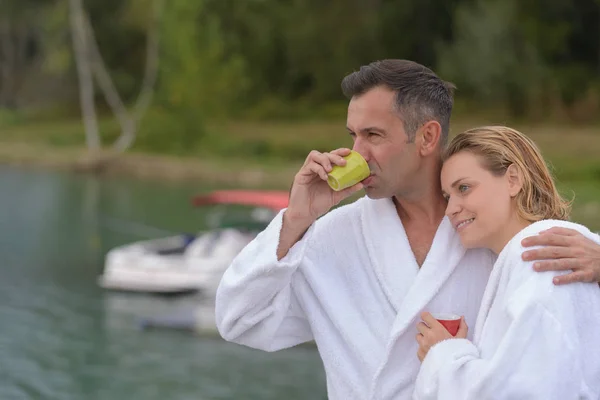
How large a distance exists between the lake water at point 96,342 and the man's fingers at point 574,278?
267 inches

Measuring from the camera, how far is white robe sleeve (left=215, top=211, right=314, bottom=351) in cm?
231

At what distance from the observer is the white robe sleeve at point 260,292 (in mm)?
2312

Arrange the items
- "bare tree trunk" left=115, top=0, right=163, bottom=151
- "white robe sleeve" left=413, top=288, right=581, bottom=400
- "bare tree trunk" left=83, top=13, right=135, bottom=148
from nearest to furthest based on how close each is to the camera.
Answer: "white robe sleeve" left=413, top=288, right=581, bottom=400
"bare tree trunk" left=115, top=0, right=163, bottom=151
"bare tree trunk" left=83, top=13, right=135, bottom=148

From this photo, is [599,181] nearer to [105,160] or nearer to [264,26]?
[105,160]

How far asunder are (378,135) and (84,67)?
3448 centimetres

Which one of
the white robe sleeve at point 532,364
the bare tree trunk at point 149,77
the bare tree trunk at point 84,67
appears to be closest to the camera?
the white robe sleeve at point 532,364

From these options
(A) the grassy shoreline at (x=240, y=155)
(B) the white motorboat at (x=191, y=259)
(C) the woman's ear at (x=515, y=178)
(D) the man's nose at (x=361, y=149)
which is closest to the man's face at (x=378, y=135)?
(D) the man's nose at (x=361, y=149)

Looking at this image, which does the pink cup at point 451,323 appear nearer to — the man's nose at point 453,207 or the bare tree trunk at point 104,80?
the man's nose at point 453,207

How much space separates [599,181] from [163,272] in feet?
45.3

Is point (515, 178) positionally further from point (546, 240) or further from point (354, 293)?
point (354, 293)

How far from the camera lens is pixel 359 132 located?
239cm

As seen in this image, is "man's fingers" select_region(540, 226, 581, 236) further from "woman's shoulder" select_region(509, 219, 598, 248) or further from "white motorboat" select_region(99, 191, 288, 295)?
"white motorboat" select_region(99, 191, 288, 295)

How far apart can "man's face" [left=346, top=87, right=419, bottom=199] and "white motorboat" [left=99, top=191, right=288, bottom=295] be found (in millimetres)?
9269

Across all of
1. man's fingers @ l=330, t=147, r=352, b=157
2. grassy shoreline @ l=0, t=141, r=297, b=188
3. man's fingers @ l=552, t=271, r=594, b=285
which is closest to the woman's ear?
man's fingers @ l=552, t=271, r=594, b=285
